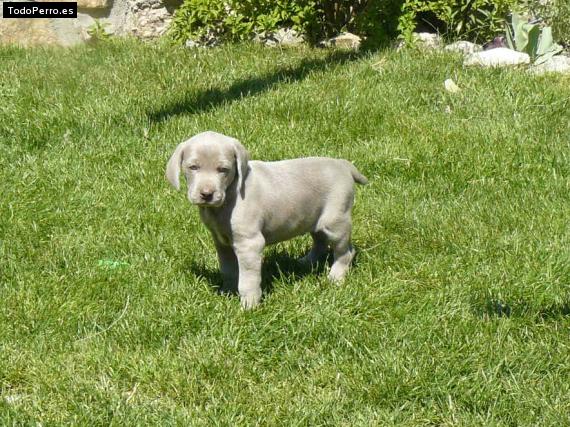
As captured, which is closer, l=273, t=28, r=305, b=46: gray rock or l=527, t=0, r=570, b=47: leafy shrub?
l=527, t=0, r=570, b=47: leafy shrub

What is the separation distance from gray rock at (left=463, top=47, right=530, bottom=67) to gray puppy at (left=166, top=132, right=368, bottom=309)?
11.3 feet

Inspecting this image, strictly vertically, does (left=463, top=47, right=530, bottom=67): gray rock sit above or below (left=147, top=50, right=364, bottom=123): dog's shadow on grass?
above

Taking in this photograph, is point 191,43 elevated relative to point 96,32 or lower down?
elevated

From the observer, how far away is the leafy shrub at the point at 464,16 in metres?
8.80

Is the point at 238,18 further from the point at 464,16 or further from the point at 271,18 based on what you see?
the point at 464,16

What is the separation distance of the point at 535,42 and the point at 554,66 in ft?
1.08

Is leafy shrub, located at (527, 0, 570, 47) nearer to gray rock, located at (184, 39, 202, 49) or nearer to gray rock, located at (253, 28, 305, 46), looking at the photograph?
gray rock, located at (253, 28, 305, 46)

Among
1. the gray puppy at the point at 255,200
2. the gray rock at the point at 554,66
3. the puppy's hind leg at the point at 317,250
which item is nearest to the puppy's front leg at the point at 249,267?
the gray puppy at the point at 255,200

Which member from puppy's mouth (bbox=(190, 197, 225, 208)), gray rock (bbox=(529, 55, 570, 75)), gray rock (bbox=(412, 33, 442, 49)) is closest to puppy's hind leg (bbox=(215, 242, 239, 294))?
puppy's mouth (bbox=(190, 197, 225, 208))

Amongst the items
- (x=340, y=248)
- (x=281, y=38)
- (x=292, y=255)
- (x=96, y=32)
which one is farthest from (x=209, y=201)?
(x=96, y=32)

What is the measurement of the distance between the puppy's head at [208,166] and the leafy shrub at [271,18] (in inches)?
195

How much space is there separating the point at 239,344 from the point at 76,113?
3.50 m

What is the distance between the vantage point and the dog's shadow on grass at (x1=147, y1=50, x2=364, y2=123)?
24.1 ft

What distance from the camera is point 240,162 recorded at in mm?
4363
